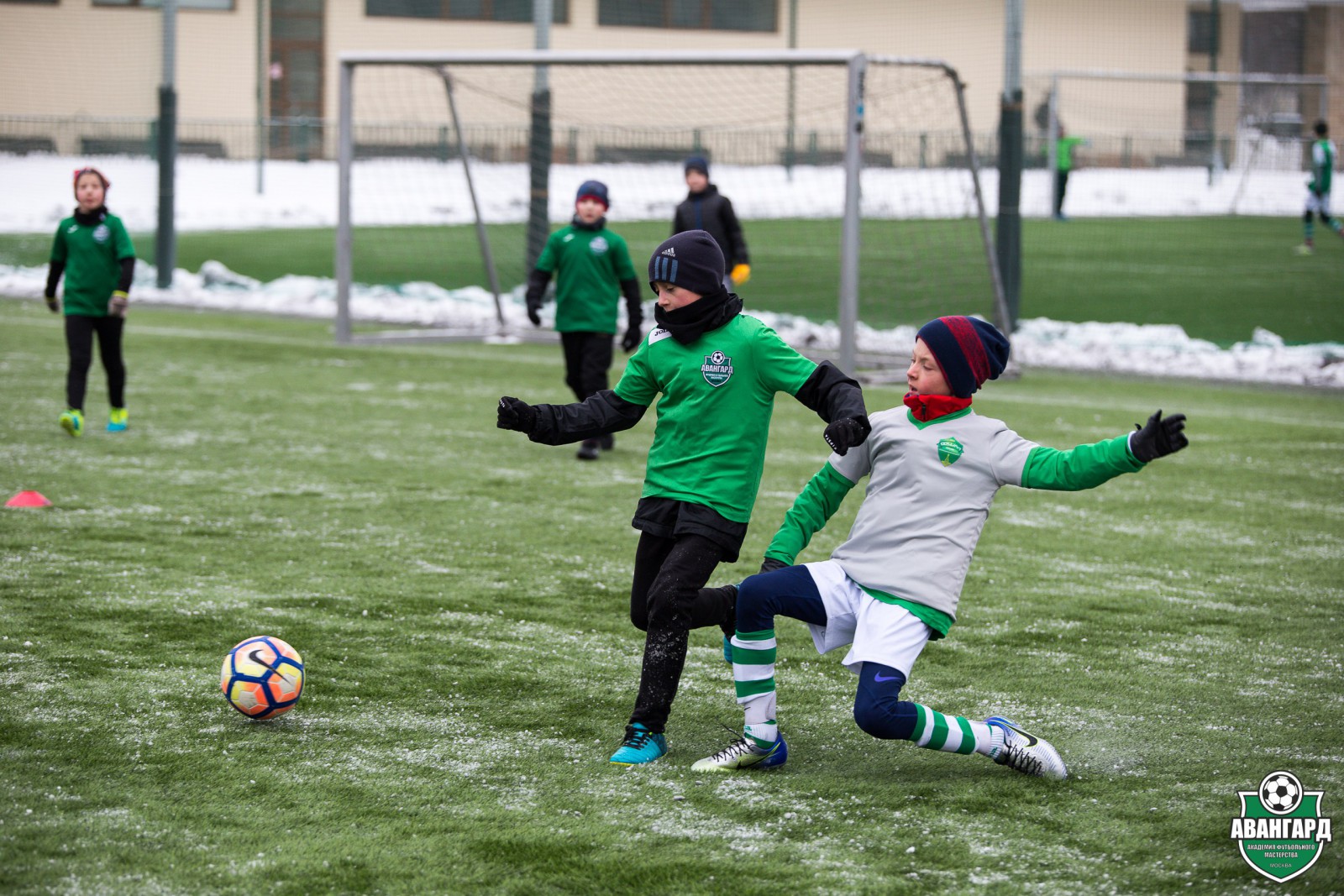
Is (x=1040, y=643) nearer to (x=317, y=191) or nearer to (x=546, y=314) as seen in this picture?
(x=546, y=314)

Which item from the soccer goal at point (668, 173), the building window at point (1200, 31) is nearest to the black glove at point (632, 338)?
the soccer goal at point (668, 173)

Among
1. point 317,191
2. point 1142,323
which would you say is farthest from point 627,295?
point 317,191

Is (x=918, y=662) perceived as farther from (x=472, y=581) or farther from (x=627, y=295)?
(x=627, y=295)

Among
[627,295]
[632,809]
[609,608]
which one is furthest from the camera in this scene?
[627,295]

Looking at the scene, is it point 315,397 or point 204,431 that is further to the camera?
point 315,397

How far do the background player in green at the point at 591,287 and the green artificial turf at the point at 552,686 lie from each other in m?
0.68

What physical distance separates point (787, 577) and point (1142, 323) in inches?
544

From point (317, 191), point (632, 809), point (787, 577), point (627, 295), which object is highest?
point (317, 191)

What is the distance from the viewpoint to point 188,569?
681 cm

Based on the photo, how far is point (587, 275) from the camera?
1017 cm

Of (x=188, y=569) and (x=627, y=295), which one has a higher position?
(x=627, y=295)

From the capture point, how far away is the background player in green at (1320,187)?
21.5m

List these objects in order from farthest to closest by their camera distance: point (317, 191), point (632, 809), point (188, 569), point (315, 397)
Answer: point (317, 191)
point (315, 397)
point (188, 569)
point (632, 809)

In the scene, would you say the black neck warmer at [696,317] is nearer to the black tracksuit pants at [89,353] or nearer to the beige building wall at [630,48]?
the black tracksuit pants at [89,353]
